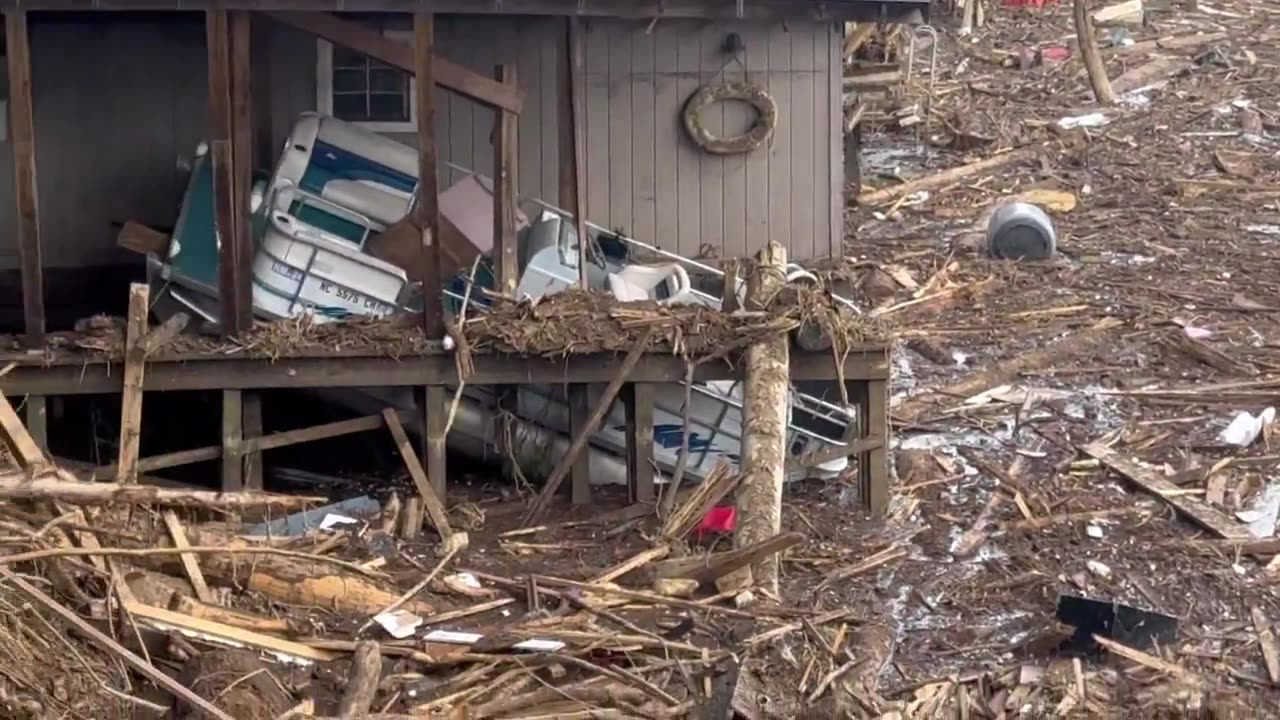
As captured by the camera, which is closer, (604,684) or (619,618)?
(604,684)

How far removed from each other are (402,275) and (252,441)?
157cm

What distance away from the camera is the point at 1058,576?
12766 mm

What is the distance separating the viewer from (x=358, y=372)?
13.4m

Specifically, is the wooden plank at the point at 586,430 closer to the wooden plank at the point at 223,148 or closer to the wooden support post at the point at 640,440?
the wooden support post at the point at 640,440

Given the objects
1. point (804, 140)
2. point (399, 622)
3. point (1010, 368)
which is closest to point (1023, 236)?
point (1010, 368)

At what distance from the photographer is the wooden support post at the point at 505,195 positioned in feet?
44.0

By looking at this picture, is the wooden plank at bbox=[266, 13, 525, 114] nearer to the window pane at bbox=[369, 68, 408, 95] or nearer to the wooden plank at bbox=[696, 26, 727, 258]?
the window pane at bbox=[369, 68, 408, 95]

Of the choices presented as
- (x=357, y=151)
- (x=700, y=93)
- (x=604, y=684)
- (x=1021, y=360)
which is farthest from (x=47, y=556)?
(x=1021, y=360)

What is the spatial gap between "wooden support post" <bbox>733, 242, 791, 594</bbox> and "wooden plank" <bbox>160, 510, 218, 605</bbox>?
125 inches

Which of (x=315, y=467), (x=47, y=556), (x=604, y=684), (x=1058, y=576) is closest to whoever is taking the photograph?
(x=47, y=556)

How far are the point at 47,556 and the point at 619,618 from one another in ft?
10.7

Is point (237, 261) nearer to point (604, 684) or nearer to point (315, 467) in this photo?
point (315, 467)

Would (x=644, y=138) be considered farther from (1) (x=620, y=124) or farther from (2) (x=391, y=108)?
(2) (x=391, y=108)

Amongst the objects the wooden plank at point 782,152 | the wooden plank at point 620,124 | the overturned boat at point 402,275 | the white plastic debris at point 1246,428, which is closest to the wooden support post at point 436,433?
the overturned boat at point 402,275
